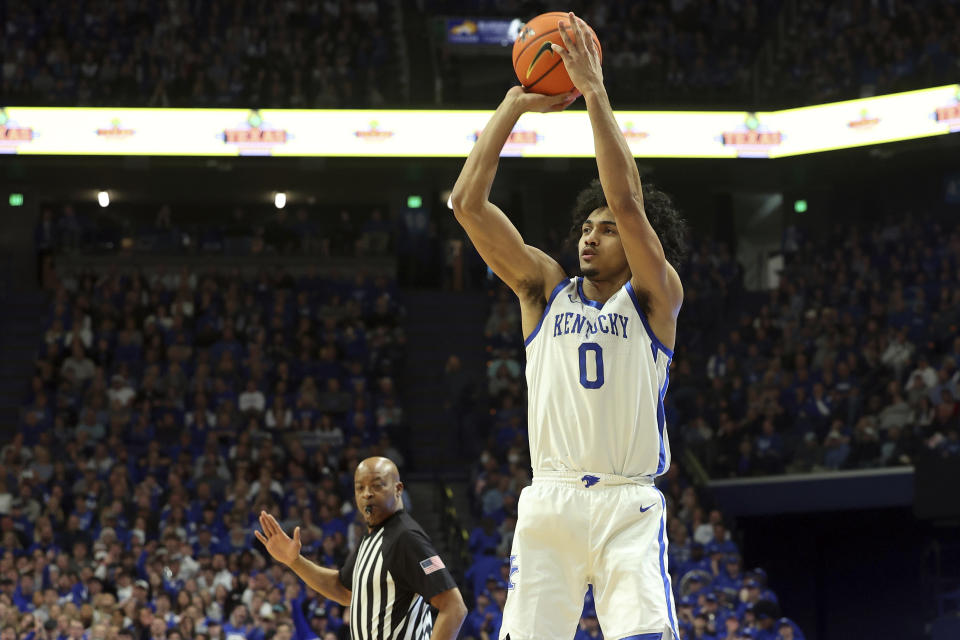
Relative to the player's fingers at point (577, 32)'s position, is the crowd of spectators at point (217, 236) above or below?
above

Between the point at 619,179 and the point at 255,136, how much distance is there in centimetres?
1655

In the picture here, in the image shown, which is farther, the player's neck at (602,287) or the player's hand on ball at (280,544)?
the player's hand on ball at (280,544)

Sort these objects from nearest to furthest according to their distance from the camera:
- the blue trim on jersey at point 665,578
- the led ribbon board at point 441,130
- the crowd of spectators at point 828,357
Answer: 1. the blue trim on jersey at point 665,578
2. the crowd of spectators at point 828,357
3. the led ribbon board at point 441,130

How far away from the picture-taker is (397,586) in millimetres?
5500

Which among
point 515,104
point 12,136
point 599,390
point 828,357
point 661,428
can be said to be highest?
point 12,136

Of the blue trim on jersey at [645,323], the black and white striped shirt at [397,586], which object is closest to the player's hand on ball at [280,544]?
the black and white striped shirt at [397,586]

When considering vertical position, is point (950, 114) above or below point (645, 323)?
above

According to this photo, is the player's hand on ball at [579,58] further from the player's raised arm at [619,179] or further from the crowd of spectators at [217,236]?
the crowd of spectators at [217,236]

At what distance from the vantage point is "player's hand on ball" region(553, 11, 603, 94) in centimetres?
405

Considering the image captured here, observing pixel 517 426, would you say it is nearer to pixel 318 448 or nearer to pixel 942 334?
pixel 318 448

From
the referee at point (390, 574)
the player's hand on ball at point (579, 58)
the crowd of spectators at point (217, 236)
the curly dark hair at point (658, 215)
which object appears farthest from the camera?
the crowd of spectators at point (217, 236)

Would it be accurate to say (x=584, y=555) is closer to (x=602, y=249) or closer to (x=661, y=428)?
(x=661, y=428)

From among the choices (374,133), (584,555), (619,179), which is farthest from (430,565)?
(374,133)

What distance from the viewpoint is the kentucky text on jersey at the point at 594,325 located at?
415cm
